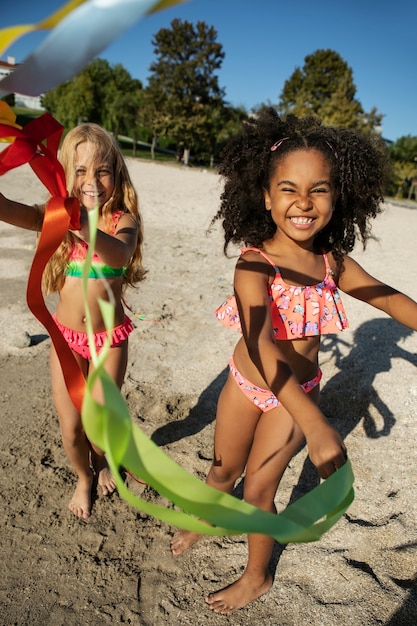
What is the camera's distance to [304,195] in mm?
1839

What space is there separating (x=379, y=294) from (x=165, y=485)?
1494 millimetres

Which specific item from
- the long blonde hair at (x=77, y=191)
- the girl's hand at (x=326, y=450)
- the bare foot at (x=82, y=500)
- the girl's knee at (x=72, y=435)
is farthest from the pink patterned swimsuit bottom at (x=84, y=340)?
the girl's hand at (x=326, y=450)

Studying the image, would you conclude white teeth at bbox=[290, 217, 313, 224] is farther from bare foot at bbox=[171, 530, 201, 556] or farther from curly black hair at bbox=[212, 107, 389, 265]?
bare foot at bbox=[171, 530, 201, 556]

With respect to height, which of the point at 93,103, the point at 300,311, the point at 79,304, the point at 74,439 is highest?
the point at 93,103

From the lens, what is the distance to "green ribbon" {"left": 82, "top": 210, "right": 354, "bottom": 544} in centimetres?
81

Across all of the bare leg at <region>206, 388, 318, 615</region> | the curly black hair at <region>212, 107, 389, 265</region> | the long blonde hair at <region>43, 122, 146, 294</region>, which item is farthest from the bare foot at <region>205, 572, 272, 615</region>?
the long blonde hair at <region>43, 122, 146, 294</region>

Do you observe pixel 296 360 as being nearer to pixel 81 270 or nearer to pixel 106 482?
pixel 81 270

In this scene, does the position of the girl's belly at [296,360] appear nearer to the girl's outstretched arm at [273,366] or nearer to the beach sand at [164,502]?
the girl's outstretched arm at [273,366]

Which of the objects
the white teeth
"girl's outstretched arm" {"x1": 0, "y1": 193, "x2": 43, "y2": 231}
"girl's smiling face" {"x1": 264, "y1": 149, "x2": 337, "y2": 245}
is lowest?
"girl's outstretched arm" {"x1": 0, "y1": 193, "x2": 43, "y2": 231}

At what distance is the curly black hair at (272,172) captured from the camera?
2.12 meters

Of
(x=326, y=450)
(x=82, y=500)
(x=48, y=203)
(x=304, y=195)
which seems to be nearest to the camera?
(x=326, y=450)

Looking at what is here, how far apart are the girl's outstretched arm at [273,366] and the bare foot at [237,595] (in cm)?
101

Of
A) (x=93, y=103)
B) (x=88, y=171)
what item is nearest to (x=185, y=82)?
(x=93, y=103)

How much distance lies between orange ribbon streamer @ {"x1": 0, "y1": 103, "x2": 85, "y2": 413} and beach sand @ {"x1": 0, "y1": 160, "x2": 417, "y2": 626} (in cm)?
111
